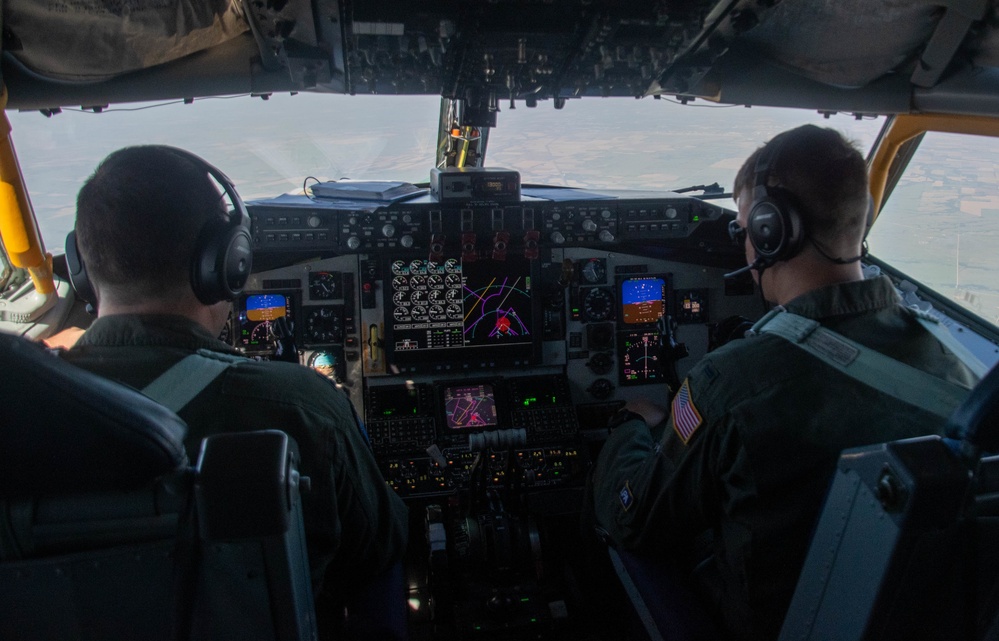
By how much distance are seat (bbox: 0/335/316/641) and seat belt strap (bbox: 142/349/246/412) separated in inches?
15.5

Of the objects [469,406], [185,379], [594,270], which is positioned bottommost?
[469,406]

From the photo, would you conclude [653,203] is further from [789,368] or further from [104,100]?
[104,100]

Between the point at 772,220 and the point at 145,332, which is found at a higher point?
the point at 772,220

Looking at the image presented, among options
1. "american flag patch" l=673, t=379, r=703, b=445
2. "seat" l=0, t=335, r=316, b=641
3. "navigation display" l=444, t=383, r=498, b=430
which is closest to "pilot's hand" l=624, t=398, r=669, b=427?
"american flag patch" l=673, t=379, r=703, b=445

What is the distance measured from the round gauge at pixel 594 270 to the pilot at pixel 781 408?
141 centimetres

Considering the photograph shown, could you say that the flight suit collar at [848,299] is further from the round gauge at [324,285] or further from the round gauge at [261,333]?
the round gauge at [261,333]

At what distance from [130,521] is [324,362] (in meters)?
2.24

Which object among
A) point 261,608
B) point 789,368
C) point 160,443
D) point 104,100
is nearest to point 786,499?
point 789,368

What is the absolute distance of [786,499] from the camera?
1315mm

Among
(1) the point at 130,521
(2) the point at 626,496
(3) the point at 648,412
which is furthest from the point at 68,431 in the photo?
(3) the point at 648,412

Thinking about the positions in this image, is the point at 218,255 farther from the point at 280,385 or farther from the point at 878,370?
the point at 878,370

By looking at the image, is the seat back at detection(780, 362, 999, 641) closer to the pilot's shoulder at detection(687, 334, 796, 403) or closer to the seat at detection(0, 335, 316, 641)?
the pilot's shoulder at detection(687, 334, 796, 403)

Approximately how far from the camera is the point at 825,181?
148 cm

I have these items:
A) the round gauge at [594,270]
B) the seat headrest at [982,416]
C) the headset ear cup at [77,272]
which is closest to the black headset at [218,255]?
the headset ear cup at [77,272]
